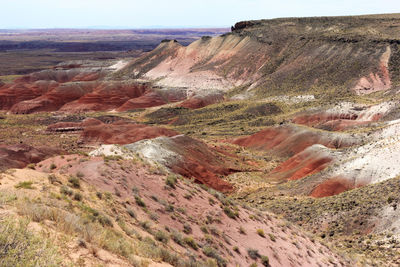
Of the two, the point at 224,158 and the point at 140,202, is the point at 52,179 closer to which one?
the point at 140,202

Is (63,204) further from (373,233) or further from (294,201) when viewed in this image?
(294,201)

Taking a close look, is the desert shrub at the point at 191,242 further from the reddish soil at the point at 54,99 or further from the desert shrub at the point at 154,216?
the reddish soil at the point at 54,99

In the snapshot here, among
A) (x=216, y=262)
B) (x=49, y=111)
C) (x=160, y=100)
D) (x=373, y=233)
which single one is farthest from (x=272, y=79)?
(x=216, y=262)

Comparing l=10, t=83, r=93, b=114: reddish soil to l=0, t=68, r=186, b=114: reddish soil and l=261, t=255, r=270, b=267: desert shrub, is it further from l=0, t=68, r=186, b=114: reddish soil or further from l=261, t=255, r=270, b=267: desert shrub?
l=261, t=255, r=270, b=267: desert shrub

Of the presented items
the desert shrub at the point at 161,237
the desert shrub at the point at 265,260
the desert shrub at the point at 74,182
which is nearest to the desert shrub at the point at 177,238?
the desert shrub at the point at 161,237

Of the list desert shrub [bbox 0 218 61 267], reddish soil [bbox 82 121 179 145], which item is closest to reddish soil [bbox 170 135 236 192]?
reddish soil [bbox 82 121 179 145]

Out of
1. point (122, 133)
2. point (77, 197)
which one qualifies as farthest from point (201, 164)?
point (77, 197)

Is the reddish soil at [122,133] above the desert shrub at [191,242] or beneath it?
beneath
